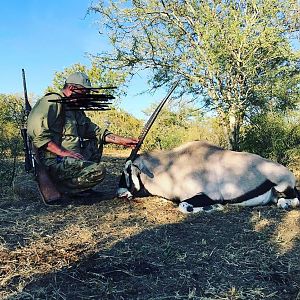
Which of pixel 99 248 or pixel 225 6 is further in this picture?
pixel 225 6

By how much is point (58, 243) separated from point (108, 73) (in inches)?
237

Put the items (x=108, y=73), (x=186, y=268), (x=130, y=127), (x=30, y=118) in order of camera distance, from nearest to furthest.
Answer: (x=186, y=268) < (x=30, y=118) < (x=108, y=73) < (x=130, y=127)

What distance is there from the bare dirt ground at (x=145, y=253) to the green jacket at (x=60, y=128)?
0.81 meters

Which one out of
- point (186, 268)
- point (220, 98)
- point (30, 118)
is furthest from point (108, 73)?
point (186, 268)

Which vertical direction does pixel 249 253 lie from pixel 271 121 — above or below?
below

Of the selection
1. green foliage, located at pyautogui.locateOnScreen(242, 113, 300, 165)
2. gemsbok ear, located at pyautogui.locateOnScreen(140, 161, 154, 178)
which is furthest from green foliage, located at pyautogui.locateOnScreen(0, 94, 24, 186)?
green foliage, located at pyautogui.locateOnScreen(242, 113, 300, 165)

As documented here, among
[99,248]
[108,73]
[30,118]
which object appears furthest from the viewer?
[108,73]

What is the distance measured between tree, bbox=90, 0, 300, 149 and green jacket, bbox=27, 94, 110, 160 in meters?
2.63

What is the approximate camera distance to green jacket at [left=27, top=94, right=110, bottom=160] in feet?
16.1

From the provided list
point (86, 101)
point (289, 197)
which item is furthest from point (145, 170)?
point (289, 197)

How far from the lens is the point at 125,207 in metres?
4.94

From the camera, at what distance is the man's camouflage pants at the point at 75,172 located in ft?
16.4

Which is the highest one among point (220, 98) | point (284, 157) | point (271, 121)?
point (220, 98)

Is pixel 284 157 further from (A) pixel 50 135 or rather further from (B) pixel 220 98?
(A) pixel 50 135
